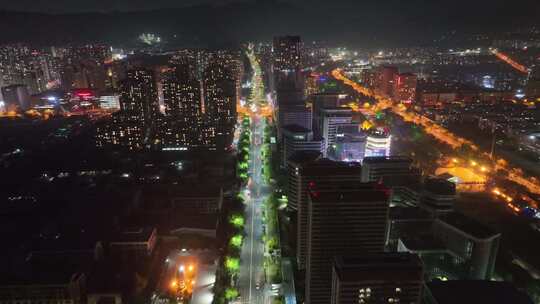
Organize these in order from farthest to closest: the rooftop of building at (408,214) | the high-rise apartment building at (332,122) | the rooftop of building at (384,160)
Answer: the high-rise apartment building at (332,122) → the rooftop of building at (384,160) → the rooftop of building at (408,214)

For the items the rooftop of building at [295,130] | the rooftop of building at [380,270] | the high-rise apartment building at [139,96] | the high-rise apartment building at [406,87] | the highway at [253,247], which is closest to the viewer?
the rooftop of building at [380,270]

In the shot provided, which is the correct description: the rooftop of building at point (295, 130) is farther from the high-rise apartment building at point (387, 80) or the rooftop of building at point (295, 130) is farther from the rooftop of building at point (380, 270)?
the high-rise apartment building at point (387, 80)

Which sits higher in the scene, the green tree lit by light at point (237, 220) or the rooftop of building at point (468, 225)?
the rooftop of building at point (468, 225)

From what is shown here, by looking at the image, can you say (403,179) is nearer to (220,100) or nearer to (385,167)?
(385,167)

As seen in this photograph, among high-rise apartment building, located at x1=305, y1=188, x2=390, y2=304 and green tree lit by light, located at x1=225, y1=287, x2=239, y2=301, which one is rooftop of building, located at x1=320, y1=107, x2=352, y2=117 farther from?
green tree lit by light, located at x1=225, y1=287, x2=239, y2=301

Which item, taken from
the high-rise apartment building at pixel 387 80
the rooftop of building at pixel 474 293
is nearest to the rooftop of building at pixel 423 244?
the rooftop of building at pixel 474 293

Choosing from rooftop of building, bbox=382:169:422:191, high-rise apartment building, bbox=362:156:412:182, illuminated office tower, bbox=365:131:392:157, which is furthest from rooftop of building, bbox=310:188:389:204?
illuminated office tower, bbox=365:131:392:157
